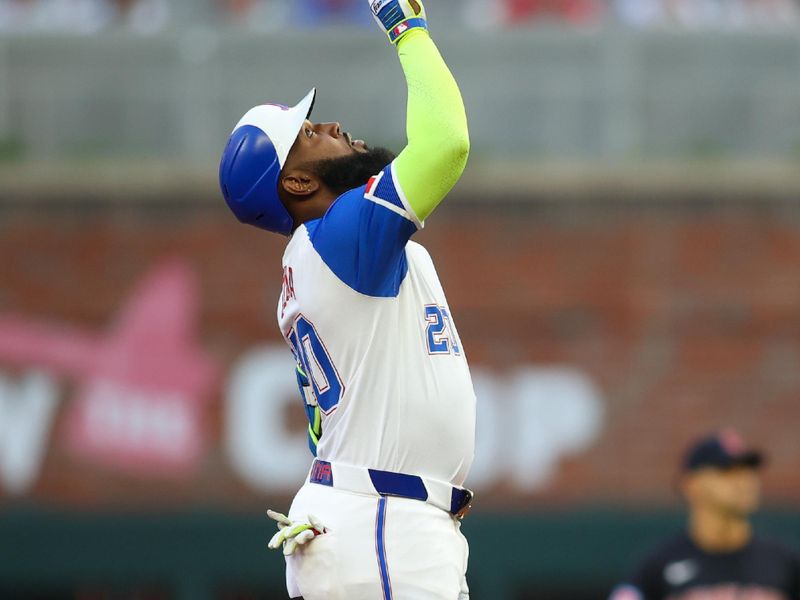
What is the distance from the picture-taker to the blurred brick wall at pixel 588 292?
9.17 metres

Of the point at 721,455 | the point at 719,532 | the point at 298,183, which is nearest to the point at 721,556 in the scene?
the point at 719,532

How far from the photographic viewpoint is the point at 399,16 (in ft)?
12.5

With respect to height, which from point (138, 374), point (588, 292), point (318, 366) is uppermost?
point (588, 292)

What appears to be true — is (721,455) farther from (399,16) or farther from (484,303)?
(399,16)

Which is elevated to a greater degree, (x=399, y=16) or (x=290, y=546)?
(x=399, y=16)

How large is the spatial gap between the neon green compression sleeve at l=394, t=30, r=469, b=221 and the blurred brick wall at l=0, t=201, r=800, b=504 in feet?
18.1

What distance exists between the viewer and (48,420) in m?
9.22

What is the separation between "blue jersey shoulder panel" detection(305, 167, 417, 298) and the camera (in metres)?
3.59

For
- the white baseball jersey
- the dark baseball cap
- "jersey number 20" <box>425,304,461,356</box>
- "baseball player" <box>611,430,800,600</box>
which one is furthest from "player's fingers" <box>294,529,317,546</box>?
the dark baseball cap

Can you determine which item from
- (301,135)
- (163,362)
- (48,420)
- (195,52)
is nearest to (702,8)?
(195,52)

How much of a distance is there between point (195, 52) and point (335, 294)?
19.7 feet

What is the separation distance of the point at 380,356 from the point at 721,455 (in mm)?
2993

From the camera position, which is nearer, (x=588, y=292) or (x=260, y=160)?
(x=260, y=160)

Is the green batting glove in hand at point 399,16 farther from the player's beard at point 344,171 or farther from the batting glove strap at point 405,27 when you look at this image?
the player's beard at point 344,171
